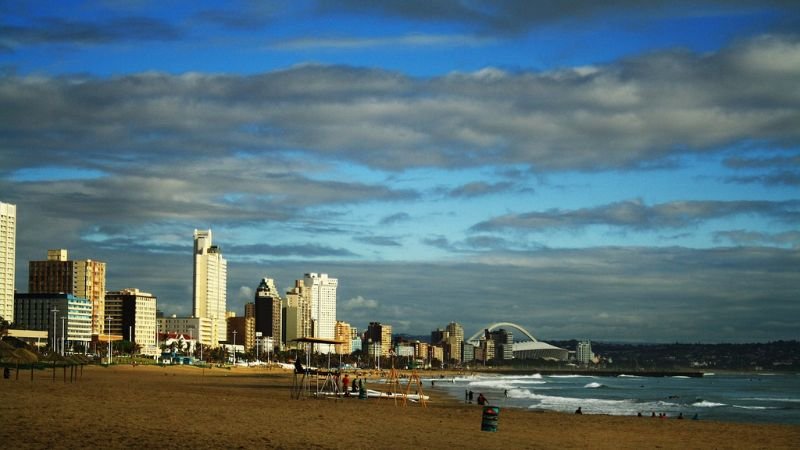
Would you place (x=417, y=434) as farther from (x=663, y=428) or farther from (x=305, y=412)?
(x=663, y=428)

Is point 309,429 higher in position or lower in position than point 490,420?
higher

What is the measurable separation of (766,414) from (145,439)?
166 ft

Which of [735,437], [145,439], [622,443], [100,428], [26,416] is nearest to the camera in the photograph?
[145,439]

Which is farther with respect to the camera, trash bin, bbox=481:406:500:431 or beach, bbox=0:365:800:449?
trash bin, bbox=481:406:500:431

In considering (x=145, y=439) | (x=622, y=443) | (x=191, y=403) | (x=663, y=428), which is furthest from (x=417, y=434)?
(x=663, y=428)

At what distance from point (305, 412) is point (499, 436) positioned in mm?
8783

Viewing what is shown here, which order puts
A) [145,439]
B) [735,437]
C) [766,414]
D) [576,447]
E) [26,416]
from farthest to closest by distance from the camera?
[766,414]
[735,437]
[576,447]
[26,416]
[145,439]

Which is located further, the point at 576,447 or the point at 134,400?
the point at 134,400

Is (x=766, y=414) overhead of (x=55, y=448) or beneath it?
beneath

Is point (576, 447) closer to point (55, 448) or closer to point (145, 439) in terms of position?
point (145, 439)

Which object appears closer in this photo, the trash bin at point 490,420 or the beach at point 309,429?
the beach at point 309,429

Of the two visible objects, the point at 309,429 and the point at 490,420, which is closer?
the point at 309,429

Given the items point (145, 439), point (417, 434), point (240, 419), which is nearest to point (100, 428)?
point (145, 439)

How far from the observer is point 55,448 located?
18.4m
